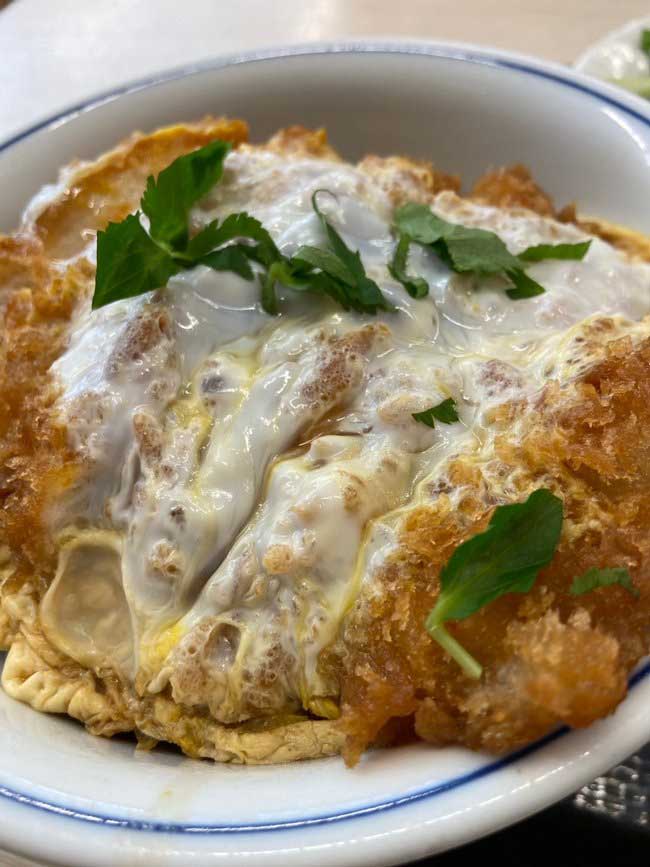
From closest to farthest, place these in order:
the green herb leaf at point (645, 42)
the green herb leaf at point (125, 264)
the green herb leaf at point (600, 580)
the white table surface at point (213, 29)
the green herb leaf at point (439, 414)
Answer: the green herb leaf at point (600, 580) → the green herb leaf at point (439, 414) → the green herb leaf at point (125, 264) → the green herb leaf at point (645, 42) → the white table surface at point (213, 29)

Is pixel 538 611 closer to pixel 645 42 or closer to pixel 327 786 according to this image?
pixel 327 786

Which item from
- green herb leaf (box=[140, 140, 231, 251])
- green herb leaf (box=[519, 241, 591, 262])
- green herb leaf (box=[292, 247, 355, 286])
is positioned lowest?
green herb leaf (box=[519, 241, 591, 262])

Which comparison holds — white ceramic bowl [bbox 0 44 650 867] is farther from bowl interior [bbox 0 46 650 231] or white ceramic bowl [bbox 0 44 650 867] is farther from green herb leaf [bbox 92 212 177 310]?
green herb leaf [bbox 92 212 177 310]

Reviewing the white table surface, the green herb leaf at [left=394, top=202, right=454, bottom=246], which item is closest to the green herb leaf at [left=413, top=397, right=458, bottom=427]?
the green herb leaf at [left=394, top=202, right=454, bottom=246]

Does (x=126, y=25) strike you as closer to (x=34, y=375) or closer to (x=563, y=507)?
(x=34, y=375)

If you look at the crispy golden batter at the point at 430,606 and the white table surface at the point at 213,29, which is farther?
the white table surface at the point at 213,29

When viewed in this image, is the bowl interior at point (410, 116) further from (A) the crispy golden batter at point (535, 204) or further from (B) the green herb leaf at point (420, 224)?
(B) the green herb leaf at point (420, 224)

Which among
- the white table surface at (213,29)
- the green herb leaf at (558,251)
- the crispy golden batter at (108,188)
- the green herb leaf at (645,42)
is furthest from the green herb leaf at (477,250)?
the white table surface at (213,29)
